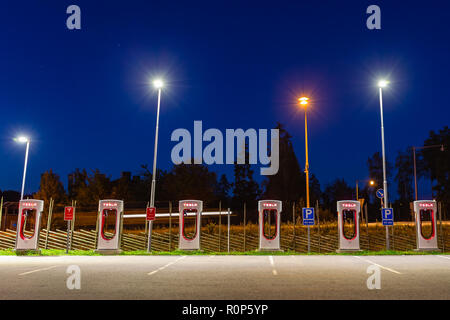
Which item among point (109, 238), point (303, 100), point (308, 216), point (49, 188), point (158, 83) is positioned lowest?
point (109, 238)

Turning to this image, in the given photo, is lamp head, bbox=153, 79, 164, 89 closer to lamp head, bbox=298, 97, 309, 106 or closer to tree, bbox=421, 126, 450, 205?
lamp head, bbox=298, 97, 309, 106

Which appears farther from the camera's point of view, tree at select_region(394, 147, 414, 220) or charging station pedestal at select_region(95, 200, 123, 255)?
tree at select_region(394, 147, 414, 220)

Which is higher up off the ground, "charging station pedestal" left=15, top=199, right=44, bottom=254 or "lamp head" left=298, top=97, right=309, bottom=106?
"lamp head" left=298, top=97, right=309, bottom=106

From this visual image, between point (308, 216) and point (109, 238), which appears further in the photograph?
point (109, 238)

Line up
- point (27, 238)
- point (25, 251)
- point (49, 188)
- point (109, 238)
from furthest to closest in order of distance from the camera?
point (49, 188) < point (109, 238) < point (27, 238) < point (25, 251)

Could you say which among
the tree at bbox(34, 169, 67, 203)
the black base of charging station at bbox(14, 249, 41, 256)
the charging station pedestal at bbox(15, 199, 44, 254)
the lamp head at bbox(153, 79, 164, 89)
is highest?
the lamp head at bbox(153, 79, 164, 89)

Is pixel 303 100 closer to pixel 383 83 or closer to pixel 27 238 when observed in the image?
pixel 383 83

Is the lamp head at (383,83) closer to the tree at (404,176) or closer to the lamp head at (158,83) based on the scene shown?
the lamp head at (158,83)

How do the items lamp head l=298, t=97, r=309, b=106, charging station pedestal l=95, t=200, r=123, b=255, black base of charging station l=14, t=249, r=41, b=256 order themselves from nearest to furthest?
1. black base of charging station l=14, t=249, r=41, b=256
2. charging station pedestal l=95, t=200, r=123, b=255
3. lamp head l=298, t=97, r=309, b=106

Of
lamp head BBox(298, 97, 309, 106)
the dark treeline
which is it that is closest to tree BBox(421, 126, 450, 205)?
the dark treeline

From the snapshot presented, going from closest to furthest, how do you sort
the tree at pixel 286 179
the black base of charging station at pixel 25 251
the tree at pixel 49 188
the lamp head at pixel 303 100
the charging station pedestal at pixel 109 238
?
the black base of charging station at pixel 25 251 < the charging station pedestal at pixel 109 238 < the lamp head at pixel 303 100 < the tree at pixel 49 188 < the tree at pixel 286 179

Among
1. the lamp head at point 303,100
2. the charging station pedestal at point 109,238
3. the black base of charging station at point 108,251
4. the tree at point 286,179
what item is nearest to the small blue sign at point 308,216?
the lamp head at point 303,100

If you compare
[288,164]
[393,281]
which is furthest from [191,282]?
[288,164]

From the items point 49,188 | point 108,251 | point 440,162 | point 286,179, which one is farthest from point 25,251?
point 440,162
